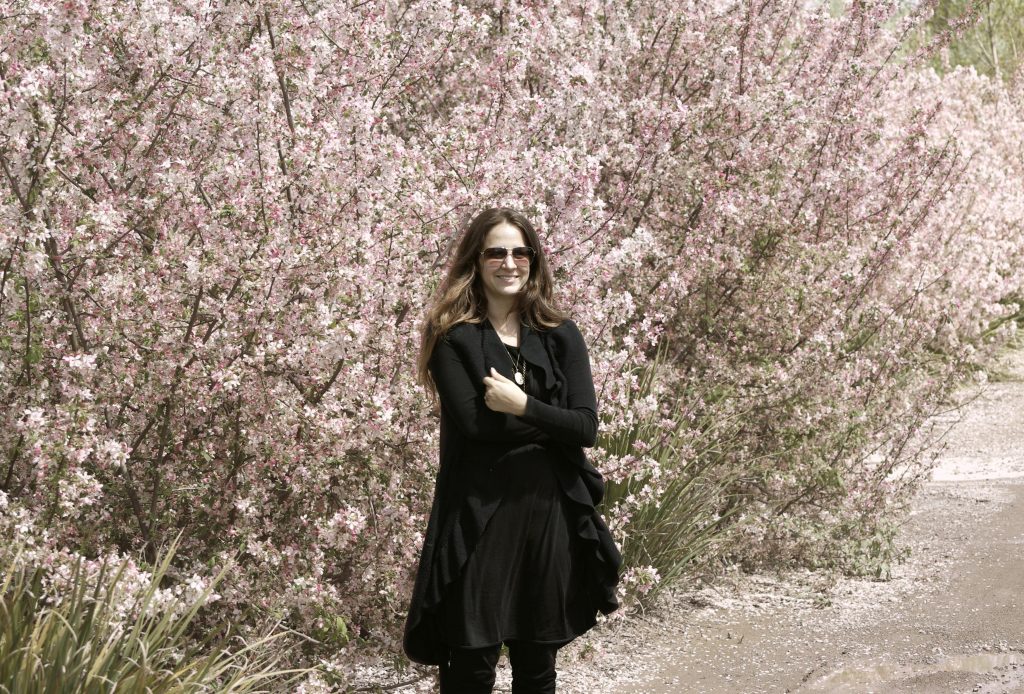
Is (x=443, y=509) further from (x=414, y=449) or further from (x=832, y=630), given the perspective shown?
(x=832, y=630)

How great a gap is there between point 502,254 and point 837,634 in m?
3.78

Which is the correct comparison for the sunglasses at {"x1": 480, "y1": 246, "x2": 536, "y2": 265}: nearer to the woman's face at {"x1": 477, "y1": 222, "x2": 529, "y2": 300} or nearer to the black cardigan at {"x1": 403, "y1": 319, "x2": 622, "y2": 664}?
the woman's face at {"x1": 477, "y1": 222, "x2": 529, "y2": 300}

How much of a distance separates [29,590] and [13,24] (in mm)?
2066

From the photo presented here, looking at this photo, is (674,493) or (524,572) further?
(674,493)

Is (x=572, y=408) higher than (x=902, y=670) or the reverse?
higher

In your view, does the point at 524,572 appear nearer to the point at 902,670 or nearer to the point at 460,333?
the point at 460,333

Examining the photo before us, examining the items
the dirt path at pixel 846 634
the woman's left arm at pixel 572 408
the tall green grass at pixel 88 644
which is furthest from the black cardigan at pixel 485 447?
the dirt path at pixel 846 634

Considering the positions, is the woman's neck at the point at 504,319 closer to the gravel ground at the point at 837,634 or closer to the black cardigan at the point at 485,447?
the black cardigan at the point at 485,447

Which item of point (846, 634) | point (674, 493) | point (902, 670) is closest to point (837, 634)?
point (846, 634)

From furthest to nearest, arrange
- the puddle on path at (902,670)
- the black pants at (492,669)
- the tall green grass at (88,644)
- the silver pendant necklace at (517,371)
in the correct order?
the puddle on path at (902,670), the silver pendant necklace at (517,371), the black pants at (492,669), the tall green grass at (88,644)

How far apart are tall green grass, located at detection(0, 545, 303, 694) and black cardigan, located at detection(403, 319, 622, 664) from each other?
65cm

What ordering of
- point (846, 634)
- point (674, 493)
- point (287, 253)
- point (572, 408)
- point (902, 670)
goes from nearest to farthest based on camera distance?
point (572, 408), point (287, 253), point (902, 670), point (846, 634), point (674, 493)

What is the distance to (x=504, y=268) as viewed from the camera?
3.75 m

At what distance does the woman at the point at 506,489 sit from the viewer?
11.6 feet
